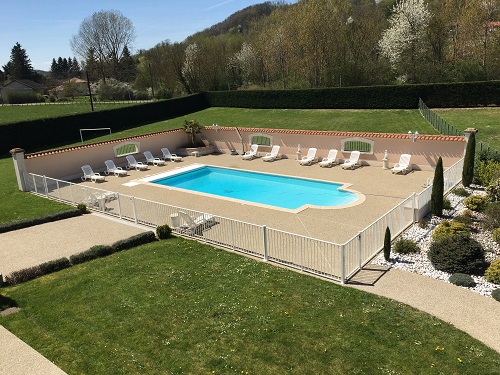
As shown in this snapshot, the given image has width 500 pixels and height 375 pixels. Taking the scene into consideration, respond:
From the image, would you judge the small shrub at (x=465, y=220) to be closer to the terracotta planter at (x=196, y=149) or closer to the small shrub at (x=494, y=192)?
the small shrub at (x=494, y=192)

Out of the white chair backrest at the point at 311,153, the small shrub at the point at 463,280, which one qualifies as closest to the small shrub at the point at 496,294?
the small shrub at the point at 463,280

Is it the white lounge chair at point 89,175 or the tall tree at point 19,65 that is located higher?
the tall tree at point 19,65

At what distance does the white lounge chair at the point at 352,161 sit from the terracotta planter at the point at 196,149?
11.3 metres

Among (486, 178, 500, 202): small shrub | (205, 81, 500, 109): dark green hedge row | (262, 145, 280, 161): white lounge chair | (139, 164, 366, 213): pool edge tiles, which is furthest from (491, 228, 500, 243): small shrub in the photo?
(205, 81, 500, 109): dark green hedge row

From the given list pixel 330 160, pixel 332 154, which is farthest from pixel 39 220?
pixel 332 154

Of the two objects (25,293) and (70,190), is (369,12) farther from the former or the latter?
(25,293)

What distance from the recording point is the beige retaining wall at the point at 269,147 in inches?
846

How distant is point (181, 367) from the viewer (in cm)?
716

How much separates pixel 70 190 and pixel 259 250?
1054 cm

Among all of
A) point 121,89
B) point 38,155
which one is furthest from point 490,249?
point 121,89

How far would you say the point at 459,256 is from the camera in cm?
1059

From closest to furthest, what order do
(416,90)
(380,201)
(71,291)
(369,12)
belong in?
(71,291) → (380,201) → (416,90) → (369,12)

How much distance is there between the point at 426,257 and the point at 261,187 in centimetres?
1171

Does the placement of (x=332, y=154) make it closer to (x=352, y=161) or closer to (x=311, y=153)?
(x=311, y=153)
